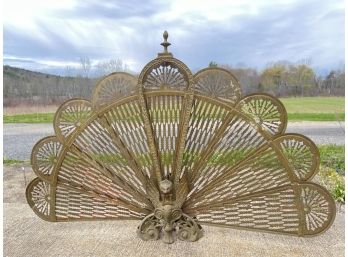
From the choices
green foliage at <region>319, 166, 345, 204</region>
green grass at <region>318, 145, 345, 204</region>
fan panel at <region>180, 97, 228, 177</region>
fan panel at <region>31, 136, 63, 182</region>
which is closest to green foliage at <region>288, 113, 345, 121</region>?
green grass at <region>318, 145, 345, 204</region>

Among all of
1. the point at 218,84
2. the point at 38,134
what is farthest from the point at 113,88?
the point at 38,134

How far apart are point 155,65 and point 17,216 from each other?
120 inches

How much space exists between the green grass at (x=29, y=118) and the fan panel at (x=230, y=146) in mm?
12568

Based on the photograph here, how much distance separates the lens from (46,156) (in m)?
A: 3.97

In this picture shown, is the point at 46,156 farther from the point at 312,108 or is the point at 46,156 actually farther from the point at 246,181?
the point at 312,108

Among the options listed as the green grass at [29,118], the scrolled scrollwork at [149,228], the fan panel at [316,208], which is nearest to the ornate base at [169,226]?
the scrolled scrollwork at [149,228]

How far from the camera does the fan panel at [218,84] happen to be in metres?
3.62

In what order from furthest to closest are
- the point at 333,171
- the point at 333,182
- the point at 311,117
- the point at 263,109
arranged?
→ 1. the point at 311,117
2. the point at 333,171
3. the point at 333,182
4. the point at 263,109

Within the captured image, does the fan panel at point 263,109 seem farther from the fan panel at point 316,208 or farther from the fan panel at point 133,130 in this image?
the fan panel at point 133,130

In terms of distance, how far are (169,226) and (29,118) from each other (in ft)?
44.2

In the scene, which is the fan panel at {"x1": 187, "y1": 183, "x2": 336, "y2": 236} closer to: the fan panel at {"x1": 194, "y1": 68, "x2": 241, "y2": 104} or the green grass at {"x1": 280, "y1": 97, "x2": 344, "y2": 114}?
the fan panel at {"x1": 194, "y1": 68, "x2": 241, "y2": 104}

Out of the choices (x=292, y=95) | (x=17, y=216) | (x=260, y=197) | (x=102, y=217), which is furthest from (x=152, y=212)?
(x=292, y=95)

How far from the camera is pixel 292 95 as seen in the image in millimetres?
15719

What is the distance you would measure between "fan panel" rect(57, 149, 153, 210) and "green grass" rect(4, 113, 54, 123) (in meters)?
11.8
